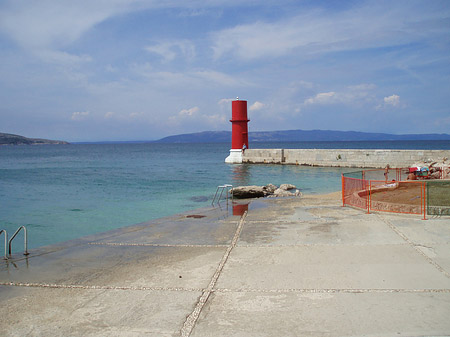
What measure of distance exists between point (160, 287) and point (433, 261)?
4.30m

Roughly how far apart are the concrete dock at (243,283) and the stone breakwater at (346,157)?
21.2 meters

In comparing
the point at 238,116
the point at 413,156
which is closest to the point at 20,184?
the point at 238,116

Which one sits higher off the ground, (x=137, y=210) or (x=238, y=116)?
(x=238, y=116)

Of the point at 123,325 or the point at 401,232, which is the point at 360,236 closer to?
the point at 401,232

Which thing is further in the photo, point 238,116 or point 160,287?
point 238,116

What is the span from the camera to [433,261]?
6.28 meters

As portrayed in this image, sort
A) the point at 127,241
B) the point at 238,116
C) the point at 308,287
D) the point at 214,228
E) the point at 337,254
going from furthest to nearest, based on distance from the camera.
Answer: the point at 238,116, the point at 214,228, the point at 127,241, the point at 337,254, the point at 308,287

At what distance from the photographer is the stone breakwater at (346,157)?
2998 cm

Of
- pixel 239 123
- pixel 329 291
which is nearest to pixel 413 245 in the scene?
pixel 329 291

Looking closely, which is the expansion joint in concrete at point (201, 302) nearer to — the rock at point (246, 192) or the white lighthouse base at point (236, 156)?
the rock at point (246, 192)

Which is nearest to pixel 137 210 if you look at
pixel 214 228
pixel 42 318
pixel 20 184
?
pixel 214 228

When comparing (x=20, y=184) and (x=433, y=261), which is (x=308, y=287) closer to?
(x=433, y=261)

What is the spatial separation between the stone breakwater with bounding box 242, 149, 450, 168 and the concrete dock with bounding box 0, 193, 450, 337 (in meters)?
21.2

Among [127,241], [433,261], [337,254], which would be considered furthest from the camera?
[127,241]
